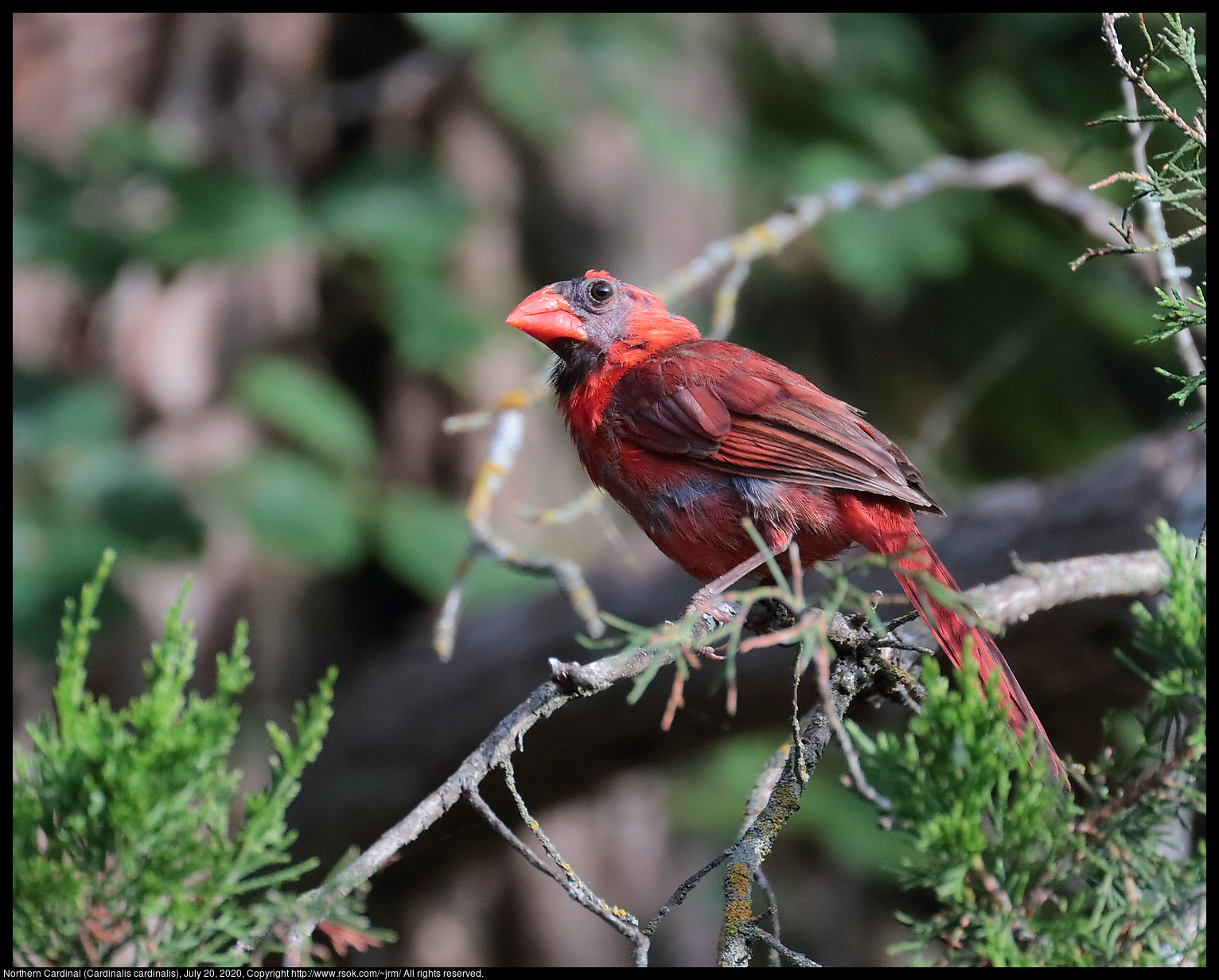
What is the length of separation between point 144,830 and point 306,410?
3.58 meters

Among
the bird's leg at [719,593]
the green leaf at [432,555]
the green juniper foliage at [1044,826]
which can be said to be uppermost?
the green juniper foliage at [1044,826]

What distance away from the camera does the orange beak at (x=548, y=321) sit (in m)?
2.72

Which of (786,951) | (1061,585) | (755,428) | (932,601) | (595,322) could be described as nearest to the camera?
(786,951)

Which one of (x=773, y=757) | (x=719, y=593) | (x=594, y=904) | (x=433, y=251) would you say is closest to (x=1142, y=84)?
(x=719, y=593)

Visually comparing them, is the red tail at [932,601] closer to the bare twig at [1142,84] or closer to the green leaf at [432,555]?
the bare twig at [1142,84]

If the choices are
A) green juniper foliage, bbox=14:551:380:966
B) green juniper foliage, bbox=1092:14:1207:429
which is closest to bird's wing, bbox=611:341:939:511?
green juniper foliage, bbox=1092:14:1207:429

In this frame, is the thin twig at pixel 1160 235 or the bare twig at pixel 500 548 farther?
the bare twig at pixel 500 548

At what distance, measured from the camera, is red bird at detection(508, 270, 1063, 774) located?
2.30m

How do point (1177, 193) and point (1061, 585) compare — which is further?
point (1061, 585)

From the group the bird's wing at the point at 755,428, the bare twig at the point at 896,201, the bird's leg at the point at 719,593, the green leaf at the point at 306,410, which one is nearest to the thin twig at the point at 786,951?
the bird's leg at the point at 719,593

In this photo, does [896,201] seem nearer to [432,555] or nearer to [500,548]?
[500,548]

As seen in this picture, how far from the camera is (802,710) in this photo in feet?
11.8

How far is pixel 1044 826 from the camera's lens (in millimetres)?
1147

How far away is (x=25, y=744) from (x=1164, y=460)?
14.7 feet
